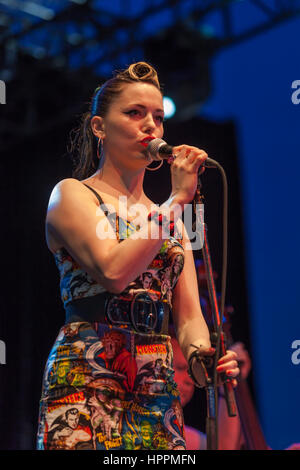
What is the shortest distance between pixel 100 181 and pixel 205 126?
3.22m

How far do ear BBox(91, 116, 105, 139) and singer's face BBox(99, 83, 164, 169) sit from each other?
0.5 inches

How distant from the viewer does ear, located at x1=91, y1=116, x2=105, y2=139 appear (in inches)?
76.7

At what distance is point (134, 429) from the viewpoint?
5.29 ft

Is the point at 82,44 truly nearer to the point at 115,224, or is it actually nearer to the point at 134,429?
the point at 115,224

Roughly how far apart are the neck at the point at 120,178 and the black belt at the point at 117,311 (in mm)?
322

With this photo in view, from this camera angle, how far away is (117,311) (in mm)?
1663

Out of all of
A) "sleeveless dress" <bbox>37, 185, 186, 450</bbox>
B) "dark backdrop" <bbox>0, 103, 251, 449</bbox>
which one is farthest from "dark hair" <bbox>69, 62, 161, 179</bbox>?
"dark backdrop" <bbox>0, 103, 251, 449</bbox>

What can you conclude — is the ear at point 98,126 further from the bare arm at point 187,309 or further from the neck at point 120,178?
the bare arm at point 187,309

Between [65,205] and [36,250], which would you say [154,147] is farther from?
[36,250]

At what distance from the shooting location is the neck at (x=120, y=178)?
1.89m

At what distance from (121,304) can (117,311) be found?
0.02 meters

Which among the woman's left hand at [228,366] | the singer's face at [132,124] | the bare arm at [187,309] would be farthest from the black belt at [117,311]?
the singer's face at [132,124]

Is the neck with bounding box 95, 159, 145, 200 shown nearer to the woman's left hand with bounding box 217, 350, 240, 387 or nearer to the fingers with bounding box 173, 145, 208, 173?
the fingers with bounding box 173, 145, 208, 173

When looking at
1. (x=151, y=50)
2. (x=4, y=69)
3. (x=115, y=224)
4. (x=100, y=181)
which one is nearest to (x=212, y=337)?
(x=115, y=224)
